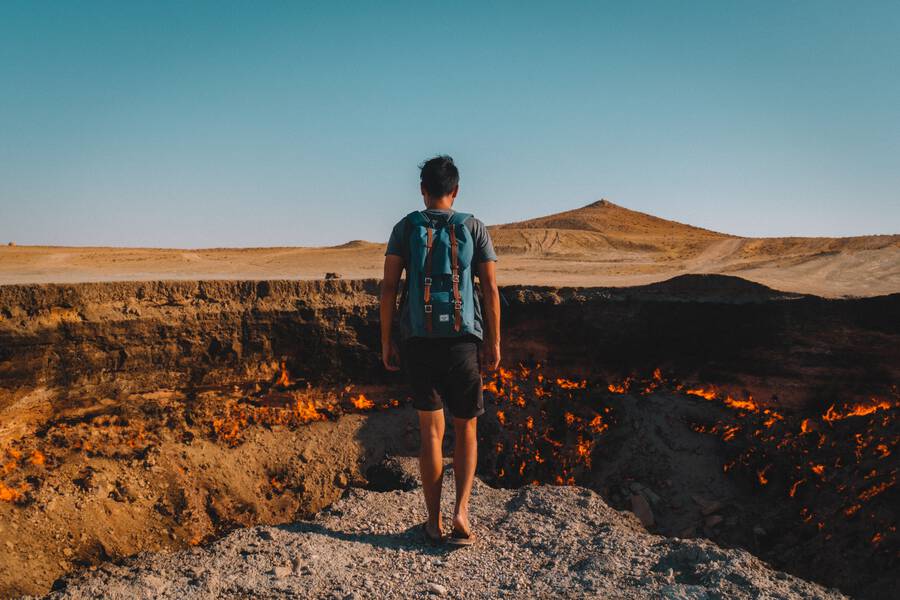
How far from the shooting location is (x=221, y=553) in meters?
3.85

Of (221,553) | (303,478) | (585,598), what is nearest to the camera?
(585,598)

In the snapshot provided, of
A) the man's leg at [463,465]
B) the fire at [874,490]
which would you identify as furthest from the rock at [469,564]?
the fire at [874,490]

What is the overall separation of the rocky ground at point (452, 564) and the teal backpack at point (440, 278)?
131cm

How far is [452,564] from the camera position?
354 centimetres

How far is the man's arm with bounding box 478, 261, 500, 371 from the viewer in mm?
3504

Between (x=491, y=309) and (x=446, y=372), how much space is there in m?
0.43

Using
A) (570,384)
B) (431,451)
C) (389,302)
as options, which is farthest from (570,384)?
(389,302)

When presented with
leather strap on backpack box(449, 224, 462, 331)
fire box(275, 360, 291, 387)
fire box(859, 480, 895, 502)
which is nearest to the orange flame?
fire box(275, 360, 291, 387)

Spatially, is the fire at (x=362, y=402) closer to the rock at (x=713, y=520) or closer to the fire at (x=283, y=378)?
the fire at (x=283, y=378)

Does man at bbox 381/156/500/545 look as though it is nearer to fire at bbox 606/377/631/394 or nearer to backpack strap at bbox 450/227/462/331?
backpack strap at bbox 450/227/462/331

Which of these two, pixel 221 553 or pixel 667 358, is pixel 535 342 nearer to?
pixel 667 358

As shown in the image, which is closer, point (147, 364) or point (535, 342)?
point (147, 364)

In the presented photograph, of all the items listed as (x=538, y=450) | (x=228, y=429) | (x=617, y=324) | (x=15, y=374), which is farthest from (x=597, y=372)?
(x=15, y=374)

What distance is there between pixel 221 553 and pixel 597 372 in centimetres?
410
